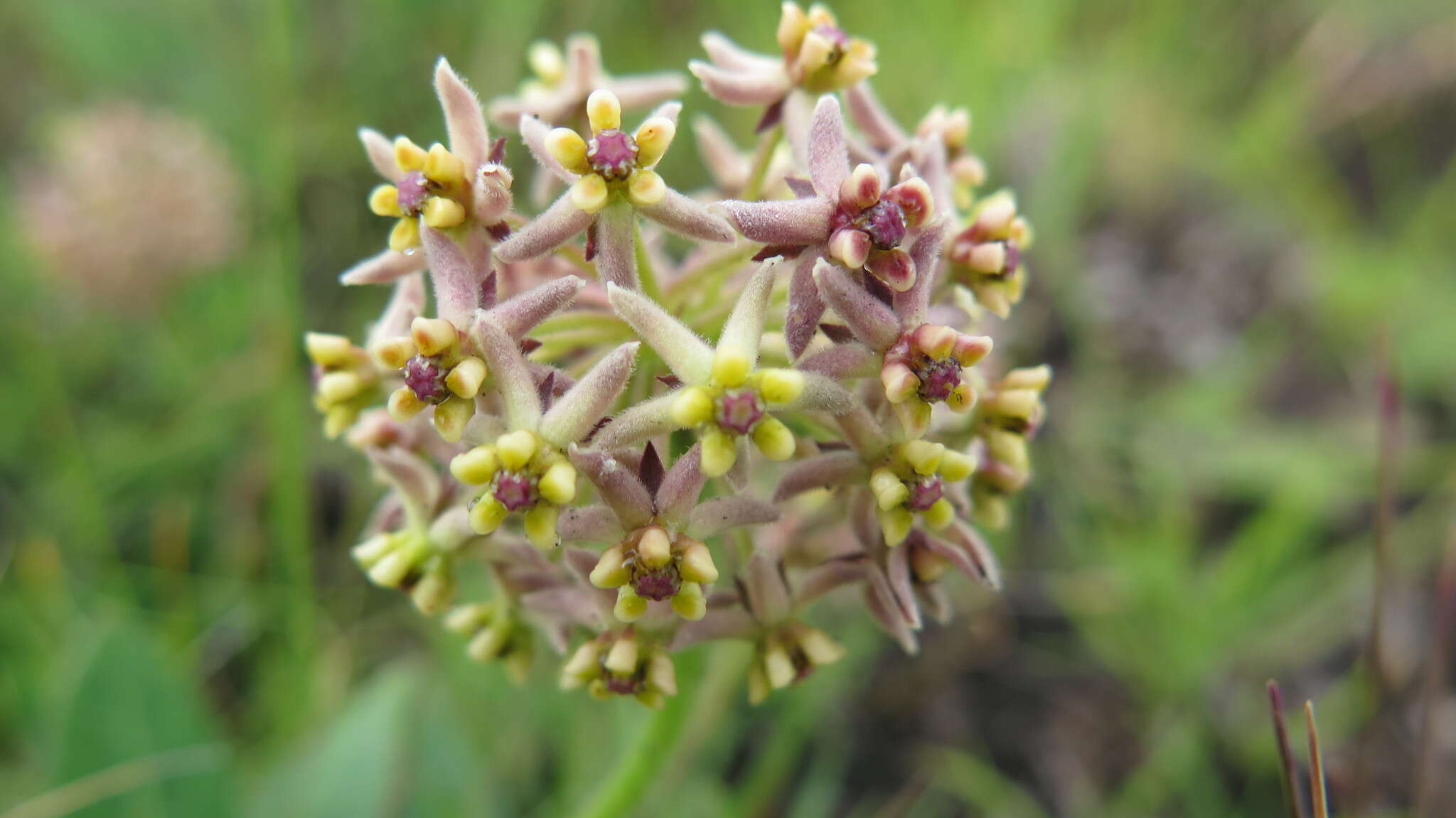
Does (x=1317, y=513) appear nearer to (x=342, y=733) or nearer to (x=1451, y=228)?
(x=1451, y=228)

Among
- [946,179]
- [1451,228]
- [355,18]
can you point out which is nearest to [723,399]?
[946,179]

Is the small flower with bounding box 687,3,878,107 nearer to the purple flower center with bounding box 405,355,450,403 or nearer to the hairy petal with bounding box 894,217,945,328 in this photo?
the hairy petal with bounding box 894,217,945,328

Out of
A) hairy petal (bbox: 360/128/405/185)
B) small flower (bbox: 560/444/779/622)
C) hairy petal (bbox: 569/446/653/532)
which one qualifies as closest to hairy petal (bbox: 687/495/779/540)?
small flower (bbox: 560/444/779/622)

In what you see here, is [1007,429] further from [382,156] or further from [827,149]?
[382,156]

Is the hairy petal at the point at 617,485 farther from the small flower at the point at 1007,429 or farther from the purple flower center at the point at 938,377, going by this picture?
the small flower at the point at 1007,429

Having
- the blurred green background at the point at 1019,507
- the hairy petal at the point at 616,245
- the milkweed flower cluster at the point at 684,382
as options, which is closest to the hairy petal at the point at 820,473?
the milkweed flower cluster at the point at 684,382
